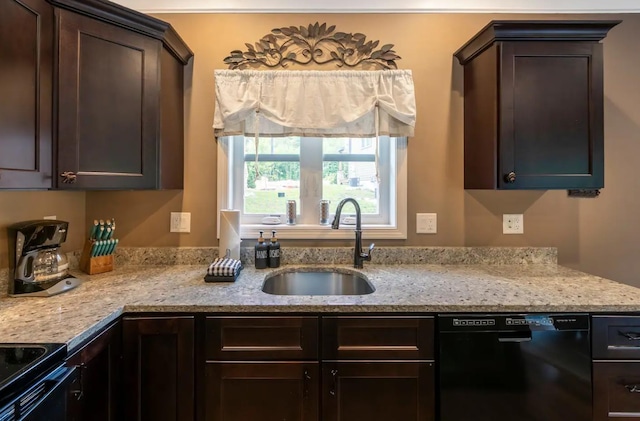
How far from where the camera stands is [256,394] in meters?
1.30

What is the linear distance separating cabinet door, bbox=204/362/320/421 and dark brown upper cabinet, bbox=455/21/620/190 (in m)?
1.40

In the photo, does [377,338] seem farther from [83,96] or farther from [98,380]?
[83,96]

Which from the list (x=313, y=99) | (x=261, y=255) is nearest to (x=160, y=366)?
(x=261, y=255)

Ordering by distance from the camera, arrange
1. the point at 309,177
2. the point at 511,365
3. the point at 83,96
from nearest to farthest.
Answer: the point at 511,365
the point at 83,96
the point at 309,177

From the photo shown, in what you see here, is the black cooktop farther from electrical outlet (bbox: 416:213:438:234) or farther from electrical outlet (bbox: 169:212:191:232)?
electrical outlet (bbox: 416:213:438:234)

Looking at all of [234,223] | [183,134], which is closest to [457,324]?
[234,223]

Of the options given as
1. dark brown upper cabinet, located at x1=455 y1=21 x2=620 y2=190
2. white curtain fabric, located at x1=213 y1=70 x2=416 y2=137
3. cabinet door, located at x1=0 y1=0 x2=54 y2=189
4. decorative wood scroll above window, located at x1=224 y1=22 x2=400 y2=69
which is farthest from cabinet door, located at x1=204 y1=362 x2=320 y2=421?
decorative wood scroll above window, located at x1=224 y1=22 x2=400 y2=69

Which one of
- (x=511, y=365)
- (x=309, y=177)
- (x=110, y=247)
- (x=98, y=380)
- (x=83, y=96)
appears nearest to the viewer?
(x=98, y=380)

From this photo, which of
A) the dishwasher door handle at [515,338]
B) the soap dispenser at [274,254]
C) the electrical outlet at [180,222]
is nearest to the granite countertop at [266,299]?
the dishwasher door handle at [515,338]

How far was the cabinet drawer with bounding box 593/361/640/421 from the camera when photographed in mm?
1307

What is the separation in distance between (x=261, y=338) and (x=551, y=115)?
1.77 metres

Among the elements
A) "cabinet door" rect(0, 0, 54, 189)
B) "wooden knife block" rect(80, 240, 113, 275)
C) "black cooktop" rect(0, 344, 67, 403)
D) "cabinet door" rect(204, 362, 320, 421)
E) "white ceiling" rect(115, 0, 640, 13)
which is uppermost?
"white ceiling" rect(115, 0, 640, 13)

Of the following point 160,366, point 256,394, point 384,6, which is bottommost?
point 256,394

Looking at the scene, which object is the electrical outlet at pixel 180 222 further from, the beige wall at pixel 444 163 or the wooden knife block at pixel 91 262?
the wooden knife block at pixel 91 262
